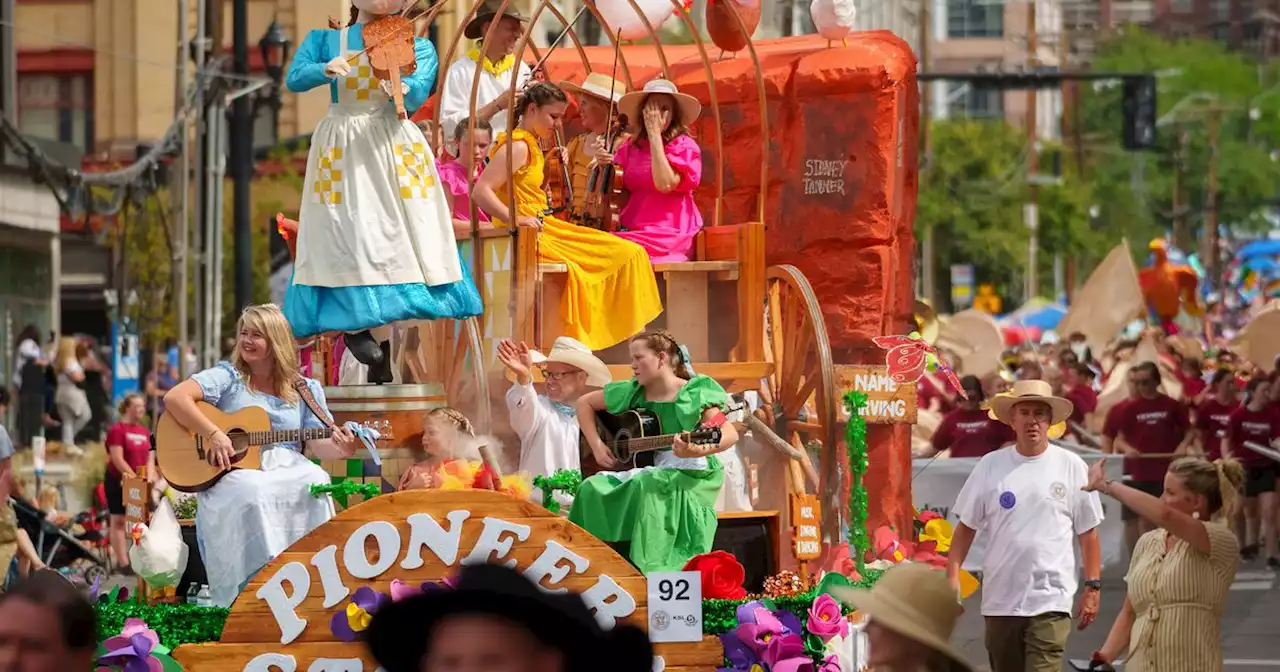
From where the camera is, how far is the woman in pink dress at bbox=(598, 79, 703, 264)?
458 inches

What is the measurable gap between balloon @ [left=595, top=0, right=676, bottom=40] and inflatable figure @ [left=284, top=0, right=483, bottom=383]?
335 cm

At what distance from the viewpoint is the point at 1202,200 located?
97.0 metres

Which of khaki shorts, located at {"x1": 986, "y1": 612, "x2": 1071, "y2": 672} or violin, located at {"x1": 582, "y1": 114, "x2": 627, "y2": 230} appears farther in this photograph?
violin, located at {"x1": 582, "y1": 114, "x2": 627, "y2": 230}

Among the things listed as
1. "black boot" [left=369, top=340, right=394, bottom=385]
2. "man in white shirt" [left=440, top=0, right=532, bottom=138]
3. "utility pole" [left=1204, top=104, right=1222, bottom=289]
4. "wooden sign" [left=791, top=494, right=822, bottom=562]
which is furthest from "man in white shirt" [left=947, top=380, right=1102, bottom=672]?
"utility pole" [left=1204, top=104, right=1222, bottom=289]

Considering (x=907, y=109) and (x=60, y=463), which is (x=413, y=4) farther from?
(x=60, y=463)

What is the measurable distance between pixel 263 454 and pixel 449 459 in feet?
2.69

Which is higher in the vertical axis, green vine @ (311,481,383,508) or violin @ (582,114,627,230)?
violin @ (582,114,627,230)

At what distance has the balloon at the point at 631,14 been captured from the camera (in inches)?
541

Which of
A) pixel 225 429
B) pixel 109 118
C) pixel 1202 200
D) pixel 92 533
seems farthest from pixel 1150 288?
pixel 1202 200

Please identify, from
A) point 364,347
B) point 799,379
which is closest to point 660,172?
A: point 799,379

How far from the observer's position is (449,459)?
945 cm

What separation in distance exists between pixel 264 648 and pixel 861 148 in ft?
22.5

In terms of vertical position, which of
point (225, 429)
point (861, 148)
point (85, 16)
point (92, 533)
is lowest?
point (92, 533)

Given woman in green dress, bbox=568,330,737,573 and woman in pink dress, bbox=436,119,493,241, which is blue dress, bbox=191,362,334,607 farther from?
woman in pink dress, bbox=436,119,493,241
